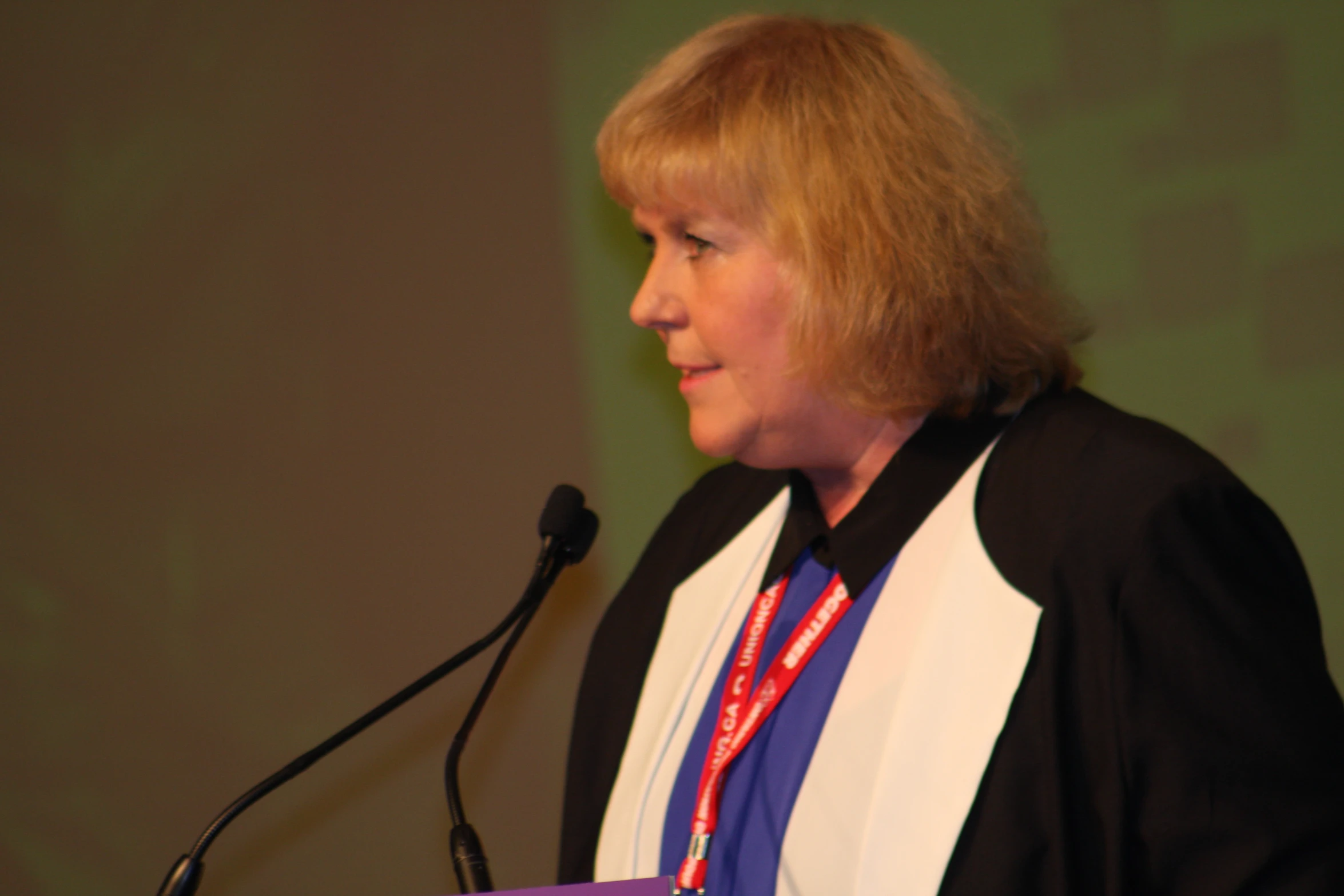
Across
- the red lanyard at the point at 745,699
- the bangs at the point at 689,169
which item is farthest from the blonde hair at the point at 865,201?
the red lanyard at the point at 745,699

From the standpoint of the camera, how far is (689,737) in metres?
1.30

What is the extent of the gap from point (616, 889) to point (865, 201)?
2.39ft

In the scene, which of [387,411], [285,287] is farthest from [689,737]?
[285,287]

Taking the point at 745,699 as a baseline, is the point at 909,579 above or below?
above

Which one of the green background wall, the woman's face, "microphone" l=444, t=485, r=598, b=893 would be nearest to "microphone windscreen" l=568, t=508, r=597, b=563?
"microphone" l=444, t=485, r=598, b=893

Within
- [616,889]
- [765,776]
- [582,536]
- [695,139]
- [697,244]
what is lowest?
[765,776]

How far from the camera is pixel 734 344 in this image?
1.25m

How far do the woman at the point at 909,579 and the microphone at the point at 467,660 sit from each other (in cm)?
18

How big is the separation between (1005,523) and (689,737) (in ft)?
1.37

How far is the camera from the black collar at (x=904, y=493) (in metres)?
1.23

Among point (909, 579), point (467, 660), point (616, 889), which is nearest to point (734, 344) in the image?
point (909, 579)

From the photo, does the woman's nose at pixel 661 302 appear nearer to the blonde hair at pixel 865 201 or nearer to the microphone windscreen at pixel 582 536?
the blonde hair at pixel 865 201

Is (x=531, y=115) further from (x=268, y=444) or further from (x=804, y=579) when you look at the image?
(x=804, y=579)

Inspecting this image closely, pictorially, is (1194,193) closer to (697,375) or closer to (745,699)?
(697,375)
